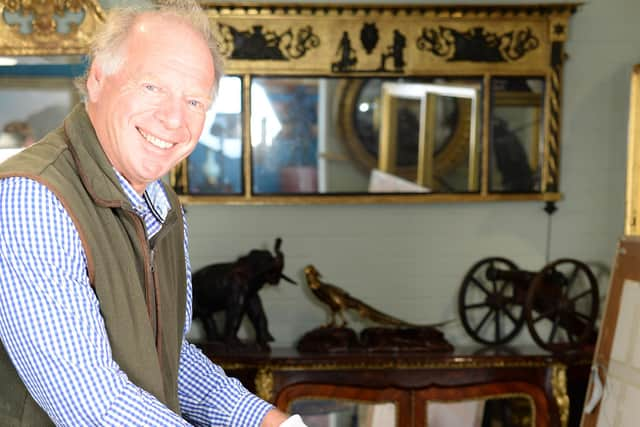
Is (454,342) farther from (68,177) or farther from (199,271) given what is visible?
(68,177)

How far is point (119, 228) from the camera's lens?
4.76ft

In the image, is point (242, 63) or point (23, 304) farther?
point (242, 63)

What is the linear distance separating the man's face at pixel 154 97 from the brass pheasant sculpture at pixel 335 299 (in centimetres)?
265

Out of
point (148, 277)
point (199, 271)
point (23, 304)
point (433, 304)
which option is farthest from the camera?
point (433, 304)

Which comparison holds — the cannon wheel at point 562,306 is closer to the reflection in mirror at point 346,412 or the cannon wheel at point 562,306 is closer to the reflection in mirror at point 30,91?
the reflection in mirror at point 346,412

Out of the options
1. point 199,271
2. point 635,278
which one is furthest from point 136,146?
point 199,271

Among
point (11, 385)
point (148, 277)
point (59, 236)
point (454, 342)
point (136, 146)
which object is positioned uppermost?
point (136, 146)

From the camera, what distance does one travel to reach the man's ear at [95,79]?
4.95 ft

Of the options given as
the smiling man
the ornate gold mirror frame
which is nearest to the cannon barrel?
the ornate gold mirror frame

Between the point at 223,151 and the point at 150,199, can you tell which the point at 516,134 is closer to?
the point at 223,151

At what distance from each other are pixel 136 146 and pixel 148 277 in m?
0.23

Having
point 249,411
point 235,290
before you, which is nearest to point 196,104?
point 249,411

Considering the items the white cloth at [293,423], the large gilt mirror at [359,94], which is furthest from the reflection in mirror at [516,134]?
the white cloth at [293,423]

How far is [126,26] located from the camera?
4.86 ft
